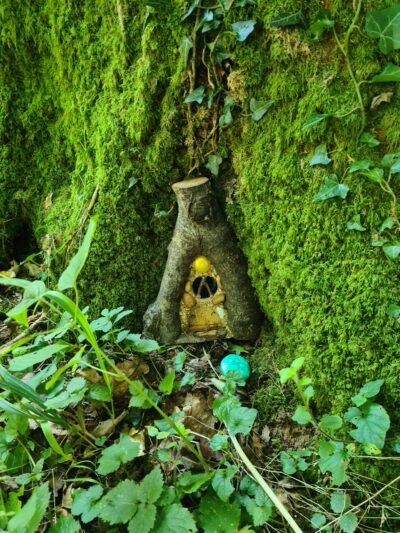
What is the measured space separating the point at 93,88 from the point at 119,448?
2230 millimetres

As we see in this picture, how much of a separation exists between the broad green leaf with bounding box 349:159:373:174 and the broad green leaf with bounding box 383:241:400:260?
1.14 feet

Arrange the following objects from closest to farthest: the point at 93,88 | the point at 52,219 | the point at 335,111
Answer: the point at 335,111 → the point at 93,88 → the point at 52,219

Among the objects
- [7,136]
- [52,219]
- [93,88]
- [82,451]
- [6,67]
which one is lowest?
[82,451]

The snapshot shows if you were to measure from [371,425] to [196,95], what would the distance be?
184 centimetres

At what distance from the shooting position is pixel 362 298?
75.7 inches

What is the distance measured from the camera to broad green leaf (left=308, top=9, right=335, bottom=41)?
74.5 inches

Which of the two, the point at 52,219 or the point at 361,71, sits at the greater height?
the point at 361,71

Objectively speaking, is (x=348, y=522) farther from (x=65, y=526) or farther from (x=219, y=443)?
(x=65, y=526)

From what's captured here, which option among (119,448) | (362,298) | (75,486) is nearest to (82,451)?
(75,486)

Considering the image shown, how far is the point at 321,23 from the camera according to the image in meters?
1.89

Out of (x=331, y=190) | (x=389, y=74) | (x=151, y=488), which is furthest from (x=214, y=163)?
(x=151, y=488)

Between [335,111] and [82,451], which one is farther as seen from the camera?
[82,451]

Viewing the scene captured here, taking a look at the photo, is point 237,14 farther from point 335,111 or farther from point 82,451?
point 82,451

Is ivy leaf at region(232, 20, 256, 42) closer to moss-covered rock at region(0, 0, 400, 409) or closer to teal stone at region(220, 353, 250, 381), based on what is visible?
moss-covered rock at region(0, 0, 400, 409)
